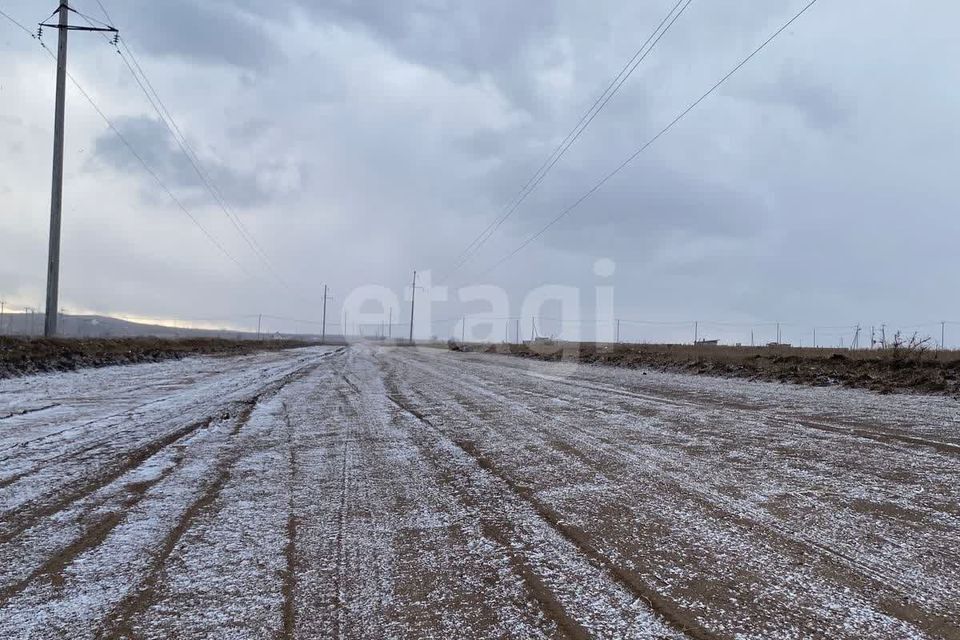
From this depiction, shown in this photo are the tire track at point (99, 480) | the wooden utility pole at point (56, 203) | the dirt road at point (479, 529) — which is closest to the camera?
the dirt road at point (479, 529)

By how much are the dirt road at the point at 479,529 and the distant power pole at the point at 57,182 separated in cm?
1538

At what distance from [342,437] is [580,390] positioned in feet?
19.0

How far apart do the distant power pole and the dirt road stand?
606 inches

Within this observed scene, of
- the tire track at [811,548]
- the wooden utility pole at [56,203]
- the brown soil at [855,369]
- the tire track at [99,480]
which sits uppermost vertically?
the wooden utility pole at [56,203]

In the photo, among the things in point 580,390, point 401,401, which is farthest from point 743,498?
point 580,390

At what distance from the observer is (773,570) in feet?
7.88

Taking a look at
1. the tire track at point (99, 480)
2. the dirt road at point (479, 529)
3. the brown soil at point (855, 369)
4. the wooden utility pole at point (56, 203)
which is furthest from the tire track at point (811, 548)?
the wooden utility pole at point (56, 203)

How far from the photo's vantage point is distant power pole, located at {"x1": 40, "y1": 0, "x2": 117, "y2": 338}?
18.2 meters

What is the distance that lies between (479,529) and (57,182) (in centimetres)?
2269

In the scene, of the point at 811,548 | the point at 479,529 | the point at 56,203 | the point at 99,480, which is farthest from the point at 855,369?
the point at 56,203

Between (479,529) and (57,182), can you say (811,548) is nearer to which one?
(479,529)

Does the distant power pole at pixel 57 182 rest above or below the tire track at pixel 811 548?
above

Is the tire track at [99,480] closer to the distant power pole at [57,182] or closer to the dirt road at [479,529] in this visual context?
the dirt road at [479,529]

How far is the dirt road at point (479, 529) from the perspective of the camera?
2.02m
